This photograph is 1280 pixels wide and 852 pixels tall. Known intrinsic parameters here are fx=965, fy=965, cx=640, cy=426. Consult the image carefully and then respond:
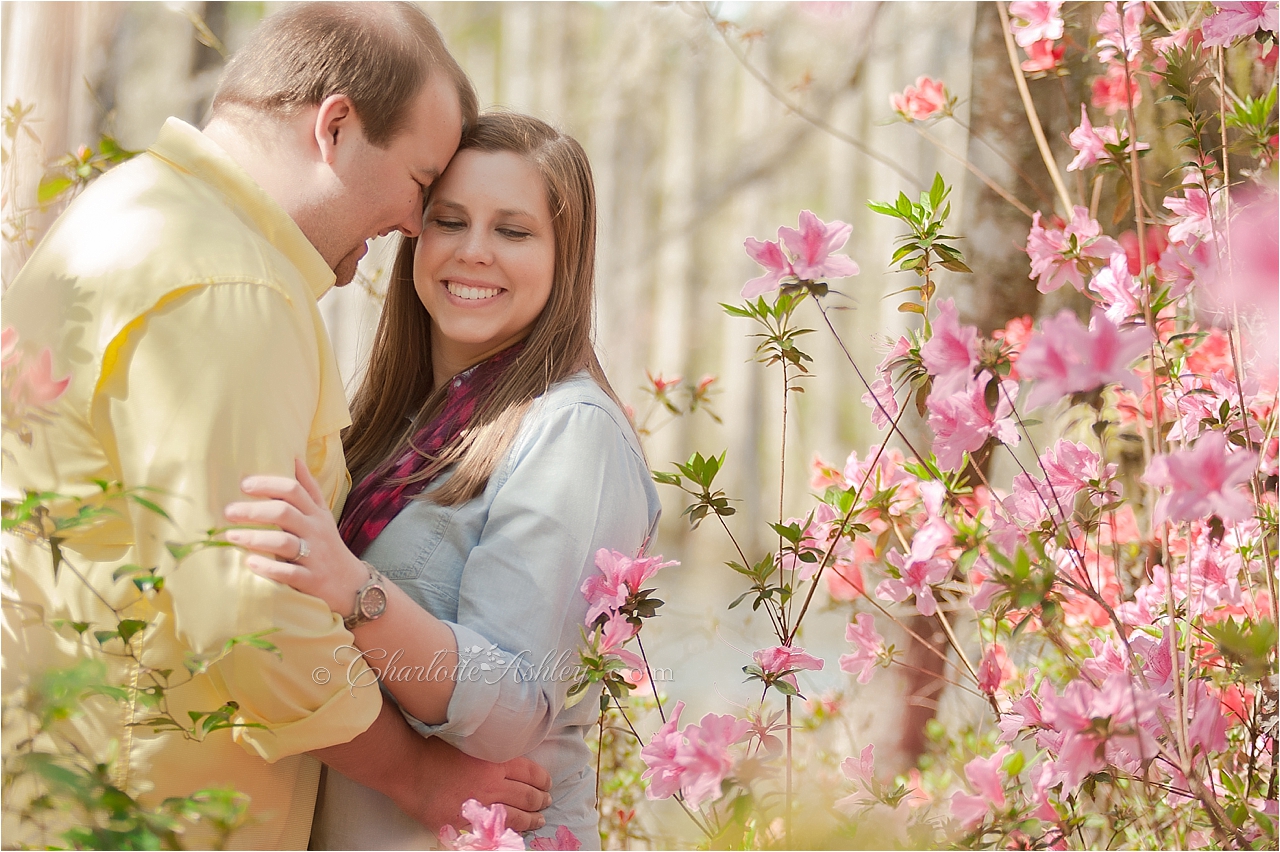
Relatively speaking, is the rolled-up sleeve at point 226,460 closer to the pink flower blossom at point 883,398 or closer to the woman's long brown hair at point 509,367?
the woman's long brown hair at point 509,367

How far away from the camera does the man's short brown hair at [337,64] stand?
1.39m

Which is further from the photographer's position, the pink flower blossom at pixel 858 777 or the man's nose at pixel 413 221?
the man's nose at pixel 413 221

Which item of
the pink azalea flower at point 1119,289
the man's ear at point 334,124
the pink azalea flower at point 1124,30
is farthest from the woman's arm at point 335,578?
the pink azalea flower at point 1124,30

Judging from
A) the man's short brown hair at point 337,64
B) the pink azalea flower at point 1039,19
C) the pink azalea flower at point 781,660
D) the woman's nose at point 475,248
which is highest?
the pink azalea flower at point 1039,19

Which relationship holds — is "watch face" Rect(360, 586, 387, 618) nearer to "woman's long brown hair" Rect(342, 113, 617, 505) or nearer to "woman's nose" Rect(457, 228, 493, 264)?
"woman's long brown hair" Rect(342, 113, 617, 505)

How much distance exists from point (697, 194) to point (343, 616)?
5.64 m

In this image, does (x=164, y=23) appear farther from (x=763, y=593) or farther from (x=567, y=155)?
(x=763, y=593)

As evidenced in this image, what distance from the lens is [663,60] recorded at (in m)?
6.46

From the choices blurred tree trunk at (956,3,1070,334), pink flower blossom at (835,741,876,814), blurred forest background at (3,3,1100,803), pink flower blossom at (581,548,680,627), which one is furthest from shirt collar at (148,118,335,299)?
blurred forest background at (3,3,1100,803)

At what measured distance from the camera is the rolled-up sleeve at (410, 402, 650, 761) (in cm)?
130

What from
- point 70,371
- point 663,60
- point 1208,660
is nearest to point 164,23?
point 663,60

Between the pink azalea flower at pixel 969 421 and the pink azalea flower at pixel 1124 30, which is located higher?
the pink azalea flower at pixel 1124 30

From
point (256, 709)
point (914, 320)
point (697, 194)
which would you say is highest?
point (697, 194)

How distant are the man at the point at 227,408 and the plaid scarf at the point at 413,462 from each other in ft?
0.46
